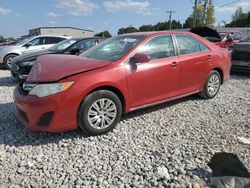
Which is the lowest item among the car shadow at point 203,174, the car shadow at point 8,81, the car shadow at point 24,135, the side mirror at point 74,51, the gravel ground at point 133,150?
the car shadow at point 203,174

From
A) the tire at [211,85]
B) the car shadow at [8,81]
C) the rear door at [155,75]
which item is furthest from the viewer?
the car shadow at [8,81]

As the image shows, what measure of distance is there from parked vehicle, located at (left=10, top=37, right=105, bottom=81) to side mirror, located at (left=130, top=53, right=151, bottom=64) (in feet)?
12.1

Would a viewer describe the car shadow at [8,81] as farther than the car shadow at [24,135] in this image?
Yes

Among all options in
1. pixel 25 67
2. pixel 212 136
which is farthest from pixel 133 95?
pixel 25 67

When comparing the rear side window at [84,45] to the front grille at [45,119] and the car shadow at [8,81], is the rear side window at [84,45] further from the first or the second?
the front grille at [45,119]

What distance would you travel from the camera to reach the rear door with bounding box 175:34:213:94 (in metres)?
4.75

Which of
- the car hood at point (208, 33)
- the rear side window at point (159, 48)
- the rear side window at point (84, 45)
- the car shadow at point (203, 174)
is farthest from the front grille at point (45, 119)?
the car hood at point (208, 33)

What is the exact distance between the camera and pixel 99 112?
3.76m

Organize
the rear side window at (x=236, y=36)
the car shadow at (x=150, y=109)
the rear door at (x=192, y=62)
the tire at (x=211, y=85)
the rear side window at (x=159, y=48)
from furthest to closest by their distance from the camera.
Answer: the rear side window at (x=236, y=36), the tire at (x=211, y=85), the rear door at (x=192, y=62), the car shadow at (x=150, y=109), the rear side window at (x=159, y=48)

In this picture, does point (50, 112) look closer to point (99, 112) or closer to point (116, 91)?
point (99, 112)

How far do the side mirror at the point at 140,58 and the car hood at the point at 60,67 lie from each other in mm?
402

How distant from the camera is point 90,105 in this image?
363cm

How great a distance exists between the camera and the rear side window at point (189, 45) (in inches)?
189

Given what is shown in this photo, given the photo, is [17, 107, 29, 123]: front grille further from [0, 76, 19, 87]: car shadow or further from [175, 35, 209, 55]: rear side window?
[0, 76, 19, 87]: car shadow
